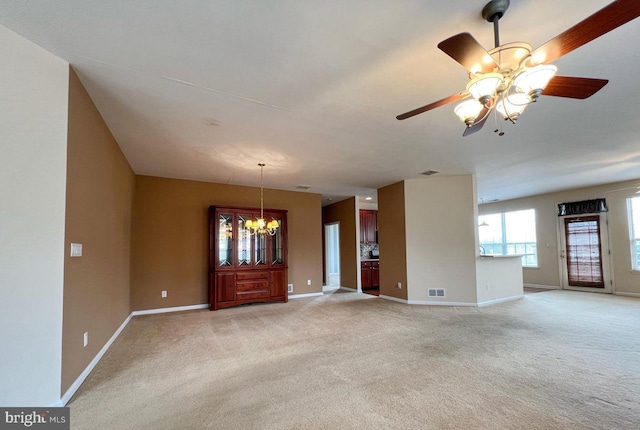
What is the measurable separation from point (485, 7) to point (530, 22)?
40cm

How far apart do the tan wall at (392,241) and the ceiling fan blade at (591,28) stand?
4.83m

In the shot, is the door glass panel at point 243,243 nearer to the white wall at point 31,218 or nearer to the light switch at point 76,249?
the light switch at point 76,249

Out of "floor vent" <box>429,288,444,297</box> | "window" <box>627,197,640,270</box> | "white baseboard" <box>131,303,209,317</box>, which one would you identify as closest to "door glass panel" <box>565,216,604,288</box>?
"window" <box>627,197,640,270</box>

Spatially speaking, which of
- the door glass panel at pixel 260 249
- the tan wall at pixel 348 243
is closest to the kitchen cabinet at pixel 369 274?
the tan wall at pixel 348 243

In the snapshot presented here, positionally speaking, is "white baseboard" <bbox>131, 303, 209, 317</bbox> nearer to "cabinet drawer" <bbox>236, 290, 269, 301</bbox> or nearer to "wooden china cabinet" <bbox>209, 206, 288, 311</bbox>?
"wooden china cabinet" <bbox>209, 206, 288, 311</bbox>

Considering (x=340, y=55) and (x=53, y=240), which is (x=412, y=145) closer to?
(x=340, y=55)

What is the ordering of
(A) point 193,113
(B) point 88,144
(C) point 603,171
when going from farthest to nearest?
(C) point 603,171 < (A) point 193,113 < (B) point 88,144

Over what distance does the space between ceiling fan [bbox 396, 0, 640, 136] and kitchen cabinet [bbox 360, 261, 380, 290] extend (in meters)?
6.79

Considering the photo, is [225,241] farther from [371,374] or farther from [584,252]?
[584,252]

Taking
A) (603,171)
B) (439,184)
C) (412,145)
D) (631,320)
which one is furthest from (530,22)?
(603,171)

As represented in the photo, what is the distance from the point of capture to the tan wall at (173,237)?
5.59 meters

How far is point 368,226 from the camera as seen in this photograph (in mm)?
9281

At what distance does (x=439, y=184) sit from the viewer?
20.4 feet

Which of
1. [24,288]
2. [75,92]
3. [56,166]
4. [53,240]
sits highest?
[75,92]
